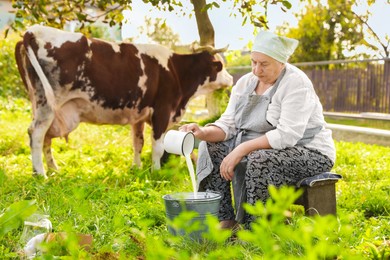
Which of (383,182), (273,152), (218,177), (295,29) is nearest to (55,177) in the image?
(218,177)

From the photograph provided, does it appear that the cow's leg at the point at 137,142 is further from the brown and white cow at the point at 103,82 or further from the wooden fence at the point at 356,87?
the wooden fence at the point at 356,87

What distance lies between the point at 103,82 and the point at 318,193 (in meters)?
3.12

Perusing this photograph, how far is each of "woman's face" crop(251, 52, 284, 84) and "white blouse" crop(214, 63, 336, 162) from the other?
0.23 ft

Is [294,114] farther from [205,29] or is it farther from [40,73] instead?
[205,29]

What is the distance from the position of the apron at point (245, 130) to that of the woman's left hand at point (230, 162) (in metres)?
0.14

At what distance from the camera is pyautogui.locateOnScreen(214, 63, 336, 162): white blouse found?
3717 mm

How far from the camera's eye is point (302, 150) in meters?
3.79

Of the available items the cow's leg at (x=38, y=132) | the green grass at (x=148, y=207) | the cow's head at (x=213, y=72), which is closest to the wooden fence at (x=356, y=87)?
the green grass at (x=148, y=207)

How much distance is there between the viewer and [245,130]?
4.06 meters

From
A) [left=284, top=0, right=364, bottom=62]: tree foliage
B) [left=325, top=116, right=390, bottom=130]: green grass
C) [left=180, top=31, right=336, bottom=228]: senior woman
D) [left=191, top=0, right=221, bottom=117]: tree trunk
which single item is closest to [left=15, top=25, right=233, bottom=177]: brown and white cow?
[left=191, top=0, right=221, bottom=117]: tree trunk

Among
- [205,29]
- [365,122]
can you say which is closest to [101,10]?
[205,29]

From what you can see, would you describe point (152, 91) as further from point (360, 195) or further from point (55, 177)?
point (360, 195)

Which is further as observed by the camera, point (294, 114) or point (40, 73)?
point (40, 73)

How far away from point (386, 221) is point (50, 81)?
339cm
